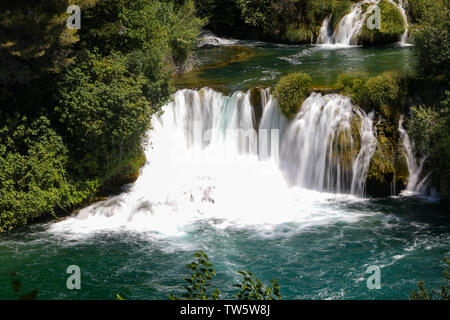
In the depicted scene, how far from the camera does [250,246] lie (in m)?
16.8

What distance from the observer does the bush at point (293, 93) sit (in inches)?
848

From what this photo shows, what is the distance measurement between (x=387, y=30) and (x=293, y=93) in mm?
13016

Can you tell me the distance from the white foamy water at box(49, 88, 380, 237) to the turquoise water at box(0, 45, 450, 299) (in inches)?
3.5

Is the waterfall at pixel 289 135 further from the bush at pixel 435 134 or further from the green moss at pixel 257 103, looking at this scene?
the bush at pixel 435 134

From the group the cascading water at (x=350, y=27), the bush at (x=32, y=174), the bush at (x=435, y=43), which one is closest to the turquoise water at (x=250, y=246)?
the bush at (x=32, y=174)

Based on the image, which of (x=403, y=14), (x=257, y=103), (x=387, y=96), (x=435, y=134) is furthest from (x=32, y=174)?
Result: (x=403, y=14)

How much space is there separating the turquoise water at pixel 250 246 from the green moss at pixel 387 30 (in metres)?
14.0

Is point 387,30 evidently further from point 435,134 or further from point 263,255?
point 263,255

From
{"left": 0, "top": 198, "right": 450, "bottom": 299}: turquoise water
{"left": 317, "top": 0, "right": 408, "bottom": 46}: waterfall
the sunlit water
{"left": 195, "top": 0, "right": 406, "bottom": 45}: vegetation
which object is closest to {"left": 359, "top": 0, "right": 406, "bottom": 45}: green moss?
{"left": 195, "top": 0, "right": 406, "bottom": 45}: vegetation

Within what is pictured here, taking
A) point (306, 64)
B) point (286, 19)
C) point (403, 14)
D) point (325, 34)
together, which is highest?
point (286, 19)

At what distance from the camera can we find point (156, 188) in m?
20.8

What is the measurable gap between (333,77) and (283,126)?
4159 millimetres

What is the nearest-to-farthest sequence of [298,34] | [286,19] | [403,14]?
[403,14], [298,34], [286,19]
